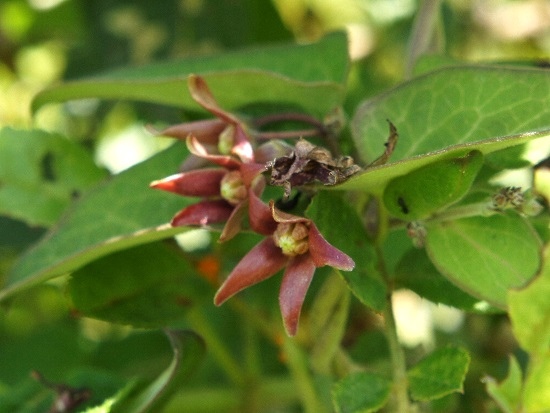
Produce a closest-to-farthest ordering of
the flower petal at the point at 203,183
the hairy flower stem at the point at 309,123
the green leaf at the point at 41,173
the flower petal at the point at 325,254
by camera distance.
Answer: the flower petal at the point at 325,254
the flower petal at the point at 203,183
the hairy flower stem at the point at 309,123
the green leaf at the point at 41,173

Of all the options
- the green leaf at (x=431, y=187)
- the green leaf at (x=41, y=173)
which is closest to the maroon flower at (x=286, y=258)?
the green leaf at (x=431, y=187)

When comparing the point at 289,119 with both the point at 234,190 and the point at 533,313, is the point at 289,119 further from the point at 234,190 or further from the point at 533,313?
the point at 533,313

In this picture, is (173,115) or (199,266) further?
(173,115)

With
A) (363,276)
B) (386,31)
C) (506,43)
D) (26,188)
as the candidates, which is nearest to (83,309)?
(26,188)

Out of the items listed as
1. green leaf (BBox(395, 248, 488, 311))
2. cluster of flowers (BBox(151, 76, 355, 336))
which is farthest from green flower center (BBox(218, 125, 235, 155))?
green leaf (BBox(395, 248, 488, 311))

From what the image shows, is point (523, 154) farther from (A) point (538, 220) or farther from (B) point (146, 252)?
(B) point (146, 252)

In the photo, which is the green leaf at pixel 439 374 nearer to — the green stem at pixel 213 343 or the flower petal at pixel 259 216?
the flower petal at pixel 259 216

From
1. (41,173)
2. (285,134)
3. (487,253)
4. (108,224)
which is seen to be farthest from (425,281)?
(41,173)
